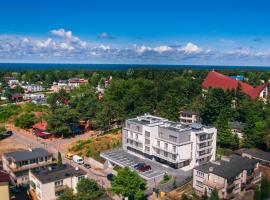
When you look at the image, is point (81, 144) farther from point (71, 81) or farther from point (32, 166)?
point (71, 81)

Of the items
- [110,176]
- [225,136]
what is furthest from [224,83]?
[110,176]

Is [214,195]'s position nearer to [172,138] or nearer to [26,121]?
Result: [172,138]

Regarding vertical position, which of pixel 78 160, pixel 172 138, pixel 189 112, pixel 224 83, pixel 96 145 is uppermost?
pixel 224 83

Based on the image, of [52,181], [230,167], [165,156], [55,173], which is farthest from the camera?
[165,156]

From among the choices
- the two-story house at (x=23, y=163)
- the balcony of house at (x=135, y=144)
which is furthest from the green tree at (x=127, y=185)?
the two-story house at (x=23, y=163)

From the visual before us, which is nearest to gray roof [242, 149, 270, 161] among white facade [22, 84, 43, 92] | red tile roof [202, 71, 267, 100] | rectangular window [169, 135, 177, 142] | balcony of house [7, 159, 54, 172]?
rectangular window [169, 135, 177, 142]

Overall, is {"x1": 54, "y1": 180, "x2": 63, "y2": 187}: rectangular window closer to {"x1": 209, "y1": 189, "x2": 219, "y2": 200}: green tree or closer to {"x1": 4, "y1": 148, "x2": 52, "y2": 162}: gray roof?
{"x1": 4, "y1": 148, "x2": 52, "y2": 162}: gray roof

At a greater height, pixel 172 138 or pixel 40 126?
pixel 172 138
